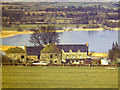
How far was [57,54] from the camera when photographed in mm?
14383

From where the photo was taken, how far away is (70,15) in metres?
15.7

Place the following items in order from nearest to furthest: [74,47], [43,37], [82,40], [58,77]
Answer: [58,77] < [74,47] < [43,37] < [82,40]

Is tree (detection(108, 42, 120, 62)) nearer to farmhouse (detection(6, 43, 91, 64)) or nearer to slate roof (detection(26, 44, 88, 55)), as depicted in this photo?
farmhouse (detection(6, 43, 91, 64))

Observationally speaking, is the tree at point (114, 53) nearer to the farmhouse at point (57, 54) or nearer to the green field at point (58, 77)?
the green field at point (58, 77)

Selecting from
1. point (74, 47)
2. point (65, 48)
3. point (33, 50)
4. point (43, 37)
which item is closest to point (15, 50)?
point (33, 50)

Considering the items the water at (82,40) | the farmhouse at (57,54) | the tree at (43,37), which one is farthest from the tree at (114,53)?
the tree at (43,37)

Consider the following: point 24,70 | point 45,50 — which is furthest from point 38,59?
point 24,70

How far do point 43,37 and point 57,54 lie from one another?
898 millimetres

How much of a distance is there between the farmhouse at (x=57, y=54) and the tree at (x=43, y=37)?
209 mm

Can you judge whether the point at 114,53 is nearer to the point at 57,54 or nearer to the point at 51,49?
the point at 57,54

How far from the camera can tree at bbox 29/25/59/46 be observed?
14.6m

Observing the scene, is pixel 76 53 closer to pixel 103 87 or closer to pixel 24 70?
pixel 24 70

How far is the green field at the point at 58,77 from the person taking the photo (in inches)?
416

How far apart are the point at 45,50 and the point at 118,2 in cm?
383
